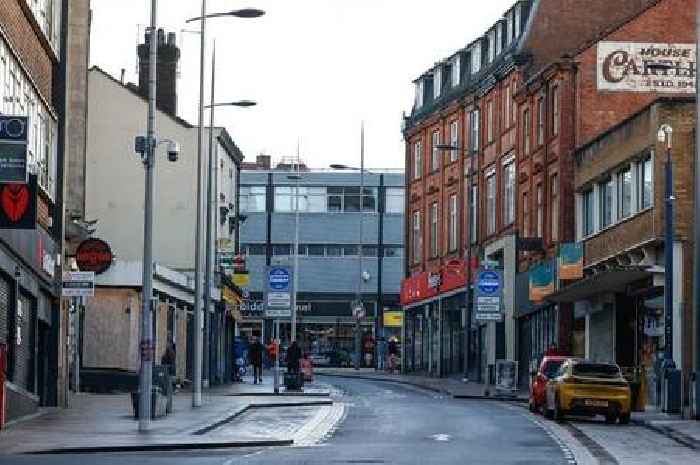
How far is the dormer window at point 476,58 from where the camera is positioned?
76875 mm

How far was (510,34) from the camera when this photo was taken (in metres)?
71.1

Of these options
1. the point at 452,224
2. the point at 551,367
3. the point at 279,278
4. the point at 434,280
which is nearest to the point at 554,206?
the point at 279,278

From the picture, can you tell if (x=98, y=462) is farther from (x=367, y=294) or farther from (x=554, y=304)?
(x=367, y=294)

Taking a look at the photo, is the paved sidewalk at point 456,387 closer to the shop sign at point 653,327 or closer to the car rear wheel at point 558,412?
the shop sign at point 653,327

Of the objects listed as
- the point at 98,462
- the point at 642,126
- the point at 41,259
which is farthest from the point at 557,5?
the point at 98,462

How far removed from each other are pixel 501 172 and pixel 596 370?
3139 cm

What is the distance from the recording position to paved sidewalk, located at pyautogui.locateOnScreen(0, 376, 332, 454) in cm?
2842

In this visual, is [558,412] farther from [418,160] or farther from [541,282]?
[418,160]

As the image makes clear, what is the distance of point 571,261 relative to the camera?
5556 cm

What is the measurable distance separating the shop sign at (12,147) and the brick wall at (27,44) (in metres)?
6.54

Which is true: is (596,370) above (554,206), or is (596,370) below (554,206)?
below

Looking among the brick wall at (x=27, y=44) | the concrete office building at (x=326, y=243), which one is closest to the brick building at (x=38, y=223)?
the brick wall at (x=27, y=44)

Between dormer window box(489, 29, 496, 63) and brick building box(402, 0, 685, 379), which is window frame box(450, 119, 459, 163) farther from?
→ dormer window box(489, 29, 496, 63)

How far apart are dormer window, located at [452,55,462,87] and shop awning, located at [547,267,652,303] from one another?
24.0m
